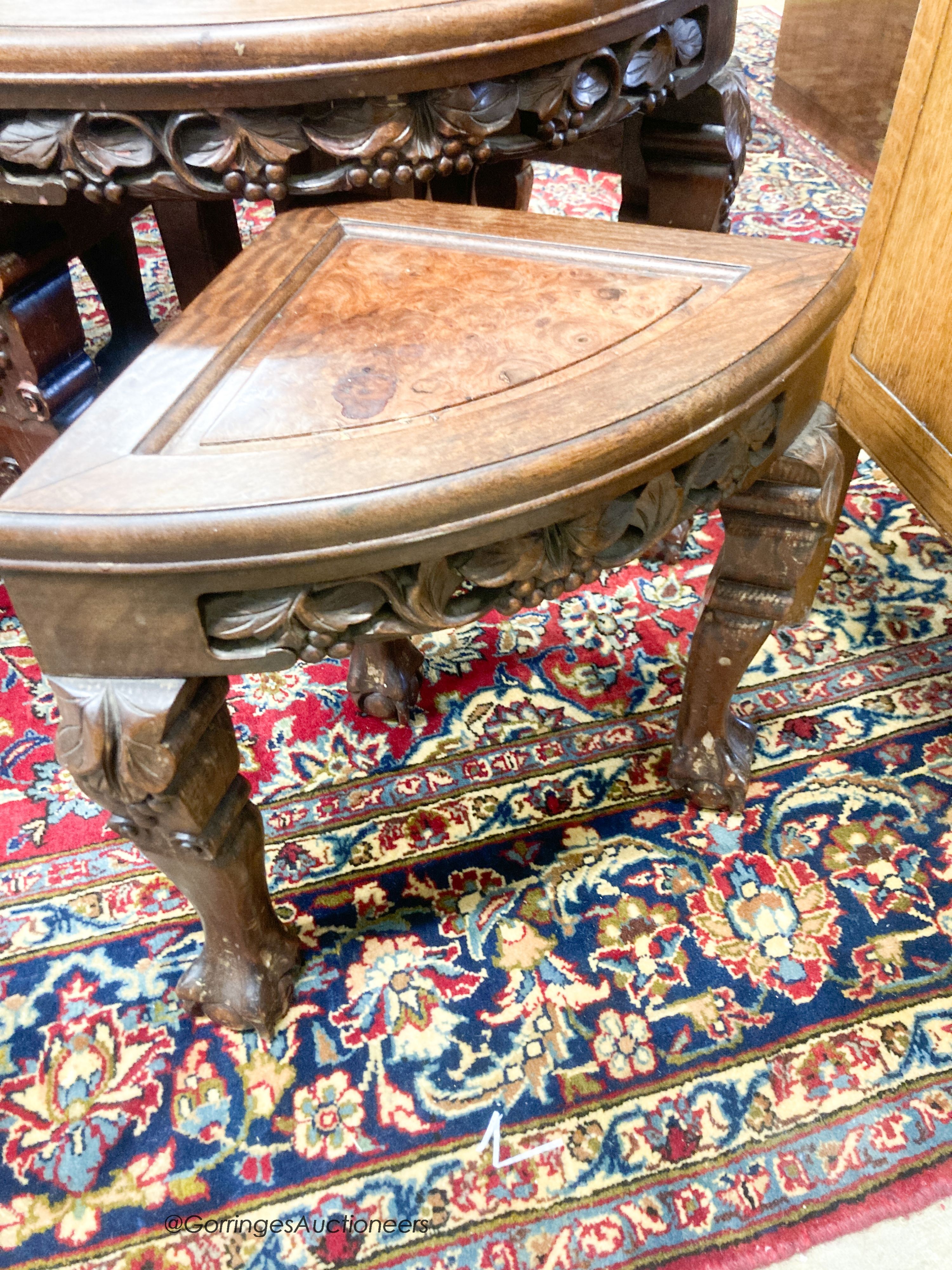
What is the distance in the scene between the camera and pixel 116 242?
1502 millimetres

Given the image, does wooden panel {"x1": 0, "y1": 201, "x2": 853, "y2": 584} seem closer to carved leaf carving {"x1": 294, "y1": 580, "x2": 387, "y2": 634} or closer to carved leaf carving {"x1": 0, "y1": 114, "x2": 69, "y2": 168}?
carved leaf carving {"x1": 294, "y1": 580, "x2": 387, "y2": 634}

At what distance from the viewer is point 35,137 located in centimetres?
69

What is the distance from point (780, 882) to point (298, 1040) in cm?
50

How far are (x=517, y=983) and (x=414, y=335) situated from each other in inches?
23.1

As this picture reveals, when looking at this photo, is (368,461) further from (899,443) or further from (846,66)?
(846,66)

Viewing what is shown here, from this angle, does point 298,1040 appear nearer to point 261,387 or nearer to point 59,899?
point 59,899

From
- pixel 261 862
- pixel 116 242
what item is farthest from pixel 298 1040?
pixel 116 242

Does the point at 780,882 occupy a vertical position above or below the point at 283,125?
below

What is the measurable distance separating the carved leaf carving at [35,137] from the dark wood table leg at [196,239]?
821 mm

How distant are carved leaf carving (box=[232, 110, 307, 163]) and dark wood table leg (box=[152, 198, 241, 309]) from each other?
0.86 metres

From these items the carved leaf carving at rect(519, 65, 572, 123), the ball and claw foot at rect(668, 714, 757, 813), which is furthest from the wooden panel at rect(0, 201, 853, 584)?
the ball and claw foot at rect(668, 714, 757, 813)

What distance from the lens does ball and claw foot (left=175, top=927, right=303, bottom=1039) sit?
2.65 feet

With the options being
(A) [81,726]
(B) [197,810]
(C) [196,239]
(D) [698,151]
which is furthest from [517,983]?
(C) [196,239]

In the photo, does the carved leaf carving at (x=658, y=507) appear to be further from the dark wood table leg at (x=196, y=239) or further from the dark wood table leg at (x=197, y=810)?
the dark wood table leg at (x=196, y=239)
